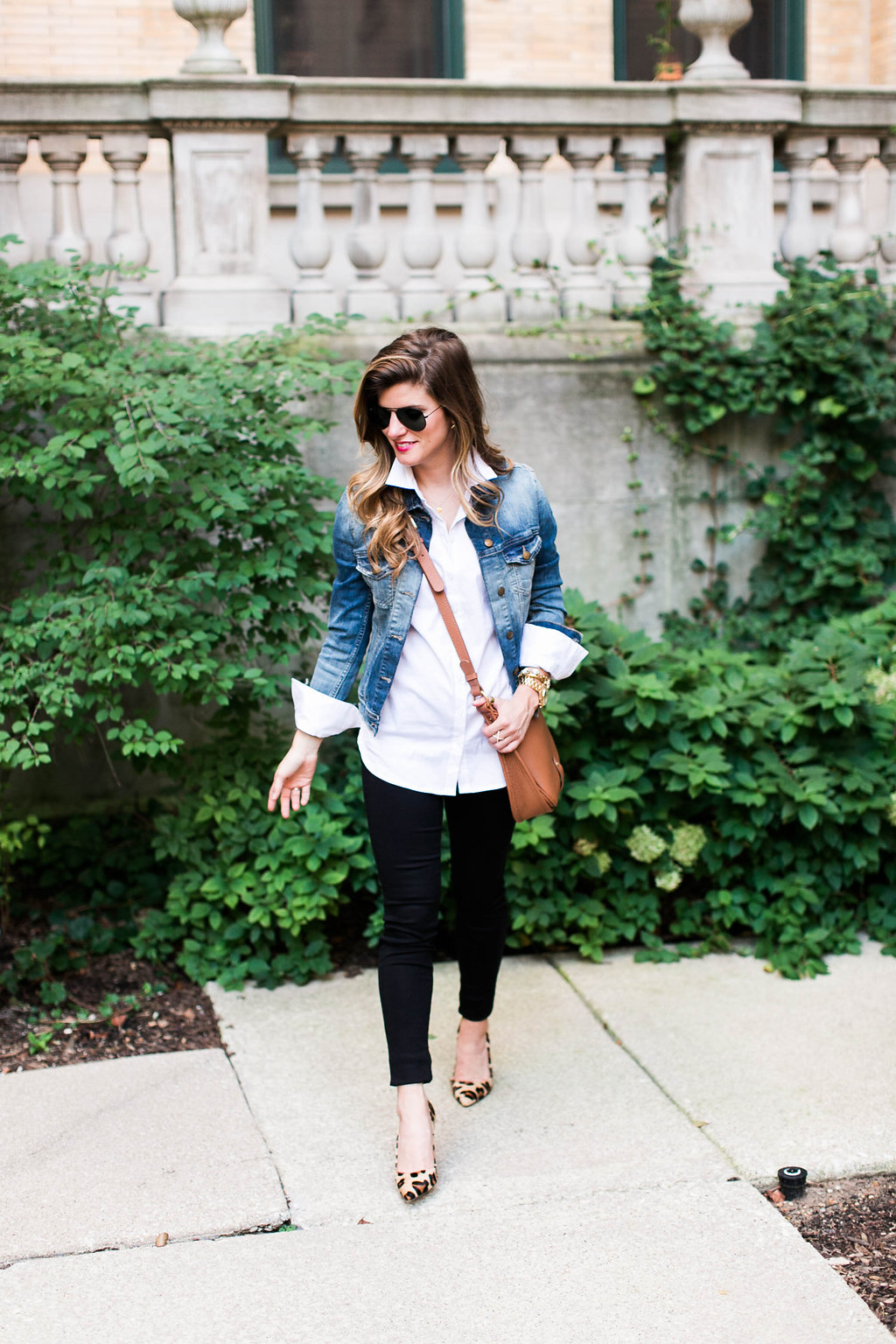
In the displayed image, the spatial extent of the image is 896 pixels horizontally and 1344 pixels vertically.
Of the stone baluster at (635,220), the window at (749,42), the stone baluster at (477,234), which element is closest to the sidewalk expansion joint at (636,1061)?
the stone baluster at (477,234)

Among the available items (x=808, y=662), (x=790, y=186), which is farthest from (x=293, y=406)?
(x=790, y=186)

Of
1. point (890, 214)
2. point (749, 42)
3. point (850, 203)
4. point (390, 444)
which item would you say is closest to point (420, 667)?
point (390, 444)

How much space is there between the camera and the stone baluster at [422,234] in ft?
17.8

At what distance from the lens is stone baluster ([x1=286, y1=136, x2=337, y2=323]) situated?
5332 mm

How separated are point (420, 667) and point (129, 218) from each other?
310 cm

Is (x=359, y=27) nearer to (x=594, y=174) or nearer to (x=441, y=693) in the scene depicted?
(x=594, y=174)

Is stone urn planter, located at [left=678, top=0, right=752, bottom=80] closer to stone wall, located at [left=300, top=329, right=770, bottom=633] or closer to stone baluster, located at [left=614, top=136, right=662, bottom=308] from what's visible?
stone baluster, located at [left=614, top=136, right=662, bottom=308]

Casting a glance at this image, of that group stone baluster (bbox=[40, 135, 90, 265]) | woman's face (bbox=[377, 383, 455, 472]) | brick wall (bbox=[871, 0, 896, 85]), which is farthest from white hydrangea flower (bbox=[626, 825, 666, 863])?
brick wall (bbox=[871, 0, 896, 85])

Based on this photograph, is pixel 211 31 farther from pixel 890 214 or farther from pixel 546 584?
pixel 546 584

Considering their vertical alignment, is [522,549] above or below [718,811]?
above

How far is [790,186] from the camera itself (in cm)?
584

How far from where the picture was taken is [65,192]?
17.2 feet

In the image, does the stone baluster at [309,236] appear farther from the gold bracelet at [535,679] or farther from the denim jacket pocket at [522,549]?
the gold bracelet at [535,679]

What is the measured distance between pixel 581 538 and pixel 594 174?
160 centimetres
